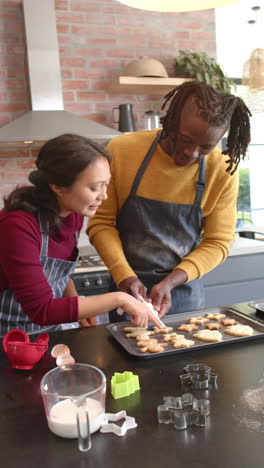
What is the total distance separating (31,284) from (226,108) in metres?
0.82

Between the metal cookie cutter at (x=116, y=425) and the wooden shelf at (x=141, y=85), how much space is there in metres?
2.56

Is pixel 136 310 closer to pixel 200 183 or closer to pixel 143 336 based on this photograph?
pixel 143 336

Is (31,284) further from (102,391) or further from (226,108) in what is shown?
(226,108)

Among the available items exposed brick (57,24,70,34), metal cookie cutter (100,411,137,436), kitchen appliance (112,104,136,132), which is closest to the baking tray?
metal cookie cutter (100,411,137,436)

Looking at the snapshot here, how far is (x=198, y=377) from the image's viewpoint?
0.92 metres

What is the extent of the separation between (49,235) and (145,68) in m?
2.09

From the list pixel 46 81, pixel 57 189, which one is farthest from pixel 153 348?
pixel 46 81

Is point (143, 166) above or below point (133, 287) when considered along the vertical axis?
above

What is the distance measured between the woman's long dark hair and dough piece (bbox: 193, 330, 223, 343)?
0.53m

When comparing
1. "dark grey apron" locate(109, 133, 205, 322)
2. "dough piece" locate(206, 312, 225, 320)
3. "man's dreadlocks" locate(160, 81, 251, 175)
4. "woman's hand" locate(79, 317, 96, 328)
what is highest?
"man's dreadlocks" locate(160, 81, 251, 175)

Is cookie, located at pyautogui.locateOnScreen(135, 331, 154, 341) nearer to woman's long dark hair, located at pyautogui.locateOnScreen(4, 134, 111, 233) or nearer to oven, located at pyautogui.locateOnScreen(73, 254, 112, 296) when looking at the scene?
woman's long dark hair, located at pyautogui.locateOnScreen(4, 134, 111, 233)

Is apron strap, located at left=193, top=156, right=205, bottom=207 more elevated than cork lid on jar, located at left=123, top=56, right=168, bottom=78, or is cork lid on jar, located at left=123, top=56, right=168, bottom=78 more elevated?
cork lid on jar, located at left=123, top=56, right=168, bottom=78

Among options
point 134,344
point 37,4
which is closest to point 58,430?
point 134,344

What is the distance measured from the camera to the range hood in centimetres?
282
